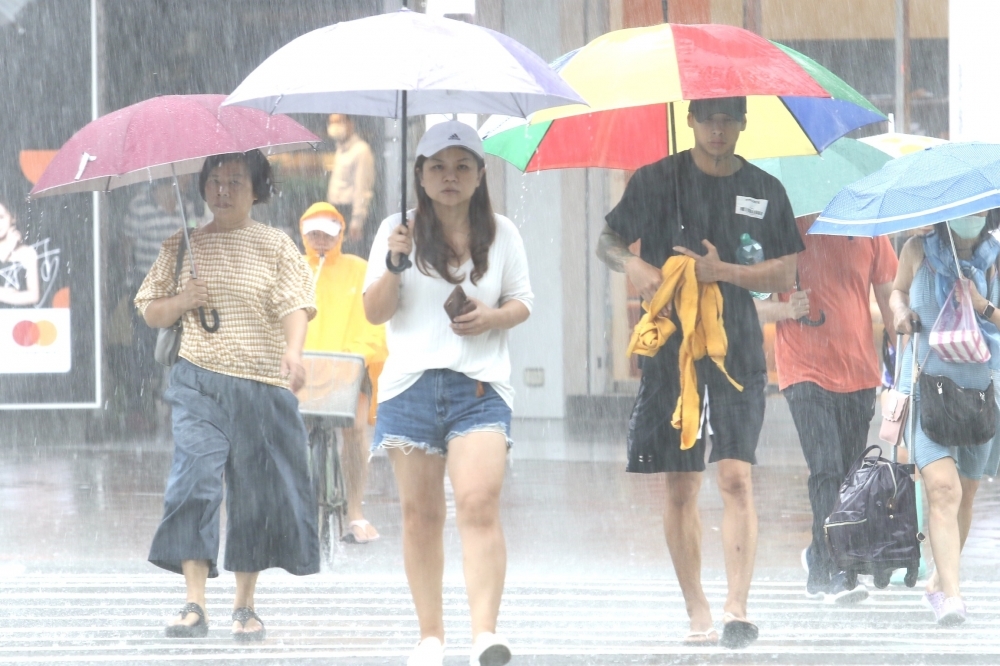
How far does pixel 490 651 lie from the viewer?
5.35 meters

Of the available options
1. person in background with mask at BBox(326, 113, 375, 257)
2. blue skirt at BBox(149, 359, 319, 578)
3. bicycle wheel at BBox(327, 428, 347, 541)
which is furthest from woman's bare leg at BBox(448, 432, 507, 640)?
person in background with mask at BBox(326, 113, 375, 257)

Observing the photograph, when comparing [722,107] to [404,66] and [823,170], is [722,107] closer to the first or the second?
[404,66]

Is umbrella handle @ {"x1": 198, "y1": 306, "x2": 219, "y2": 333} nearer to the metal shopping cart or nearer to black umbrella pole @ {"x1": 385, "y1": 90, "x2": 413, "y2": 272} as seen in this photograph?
black umbrella pole @ {"x1": 385, "y1": 90, "x2": 413, "y2": 272}

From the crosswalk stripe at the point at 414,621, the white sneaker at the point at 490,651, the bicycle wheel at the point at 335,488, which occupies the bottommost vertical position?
the crosswalk stripe at the point at 414,621

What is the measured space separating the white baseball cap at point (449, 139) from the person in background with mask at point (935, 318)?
2.25 m

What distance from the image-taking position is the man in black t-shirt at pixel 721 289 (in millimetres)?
6348

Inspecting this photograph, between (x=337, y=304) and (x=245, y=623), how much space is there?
2.84m

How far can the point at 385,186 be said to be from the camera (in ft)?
49.8

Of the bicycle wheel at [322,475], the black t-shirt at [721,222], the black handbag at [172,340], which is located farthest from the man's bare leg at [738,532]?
the bicycle wheel at [322,475]

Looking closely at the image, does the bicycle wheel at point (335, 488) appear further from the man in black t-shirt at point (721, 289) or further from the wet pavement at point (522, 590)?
the man in black t-shirt at point (721, 289)

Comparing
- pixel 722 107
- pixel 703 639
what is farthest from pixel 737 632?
pixel 722 107

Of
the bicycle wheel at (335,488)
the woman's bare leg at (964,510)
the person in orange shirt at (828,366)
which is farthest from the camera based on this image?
the bicycle wheel at (335,488)

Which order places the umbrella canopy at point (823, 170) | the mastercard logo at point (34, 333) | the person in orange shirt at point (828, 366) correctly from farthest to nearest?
1. the mastercard logo at point (34, 333)
2. the umbrella canopy at point (823, 170)
3. the person in orange shirt at point (828, 366)

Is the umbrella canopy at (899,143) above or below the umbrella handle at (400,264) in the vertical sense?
above
